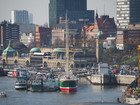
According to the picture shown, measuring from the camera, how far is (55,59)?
15475 centimetres

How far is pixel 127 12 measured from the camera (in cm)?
18562

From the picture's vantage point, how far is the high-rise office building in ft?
606

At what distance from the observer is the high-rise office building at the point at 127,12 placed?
606 ft

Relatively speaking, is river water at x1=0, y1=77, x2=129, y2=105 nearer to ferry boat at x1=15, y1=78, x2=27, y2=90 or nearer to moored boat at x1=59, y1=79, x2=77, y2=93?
ferry boat at x1=15, y1=78, x2=27, y2=90

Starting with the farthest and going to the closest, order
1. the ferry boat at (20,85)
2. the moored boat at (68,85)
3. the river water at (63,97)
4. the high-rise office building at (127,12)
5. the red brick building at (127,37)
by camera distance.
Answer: the high-rise office building at (127,12), the red brick building at (127,37), the ferry boat at (20,85), the moored boat at (68,85), the river water at (63,97)

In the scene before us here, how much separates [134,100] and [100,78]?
34029 millimetres

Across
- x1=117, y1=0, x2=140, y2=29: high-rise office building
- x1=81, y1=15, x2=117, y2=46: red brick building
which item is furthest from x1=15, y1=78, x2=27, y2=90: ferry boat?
x1=117, y1=0, x2=140, y2=29: high-rise office building

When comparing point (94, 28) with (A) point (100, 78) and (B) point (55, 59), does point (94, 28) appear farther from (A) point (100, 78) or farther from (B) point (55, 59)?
(A) point (100, 78)

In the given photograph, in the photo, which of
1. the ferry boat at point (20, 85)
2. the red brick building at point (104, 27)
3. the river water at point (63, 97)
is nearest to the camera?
the river water at point (63, 97)

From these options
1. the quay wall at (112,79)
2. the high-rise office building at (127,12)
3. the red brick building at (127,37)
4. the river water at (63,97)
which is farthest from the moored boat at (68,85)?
the high-rise office building at (127,12)

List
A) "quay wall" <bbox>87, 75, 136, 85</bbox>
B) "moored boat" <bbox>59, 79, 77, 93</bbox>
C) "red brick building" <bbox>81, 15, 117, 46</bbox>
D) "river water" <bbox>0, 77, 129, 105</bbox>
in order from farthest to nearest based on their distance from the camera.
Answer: "red brick building" <bbox>81, 15, 117, 46</bbox> < "quay wall" <bbox>87, 75, 136, 85</bbox> < "moored boat" <bbox>59, 79, 77, 93</bbox> < "river water" <bbox>0, 77, 129, 105</bbox>

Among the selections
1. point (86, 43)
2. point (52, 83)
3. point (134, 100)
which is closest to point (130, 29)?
point (86, 43)

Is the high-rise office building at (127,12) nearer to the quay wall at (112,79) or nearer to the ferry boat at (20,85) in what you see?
the quay wall at (112,79)

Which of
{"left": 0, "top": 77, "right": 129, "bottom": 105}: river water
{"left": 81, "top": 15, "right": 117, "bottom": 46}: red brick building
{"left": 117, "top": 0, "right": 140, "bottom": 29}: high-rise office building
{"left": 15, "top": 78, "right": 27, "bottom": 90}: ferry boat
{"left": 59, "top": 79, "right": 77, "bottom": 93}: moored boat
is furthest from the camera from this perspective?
{"left": 81, "top": 15, "right": 117, "bottom": 46}: red brick building
